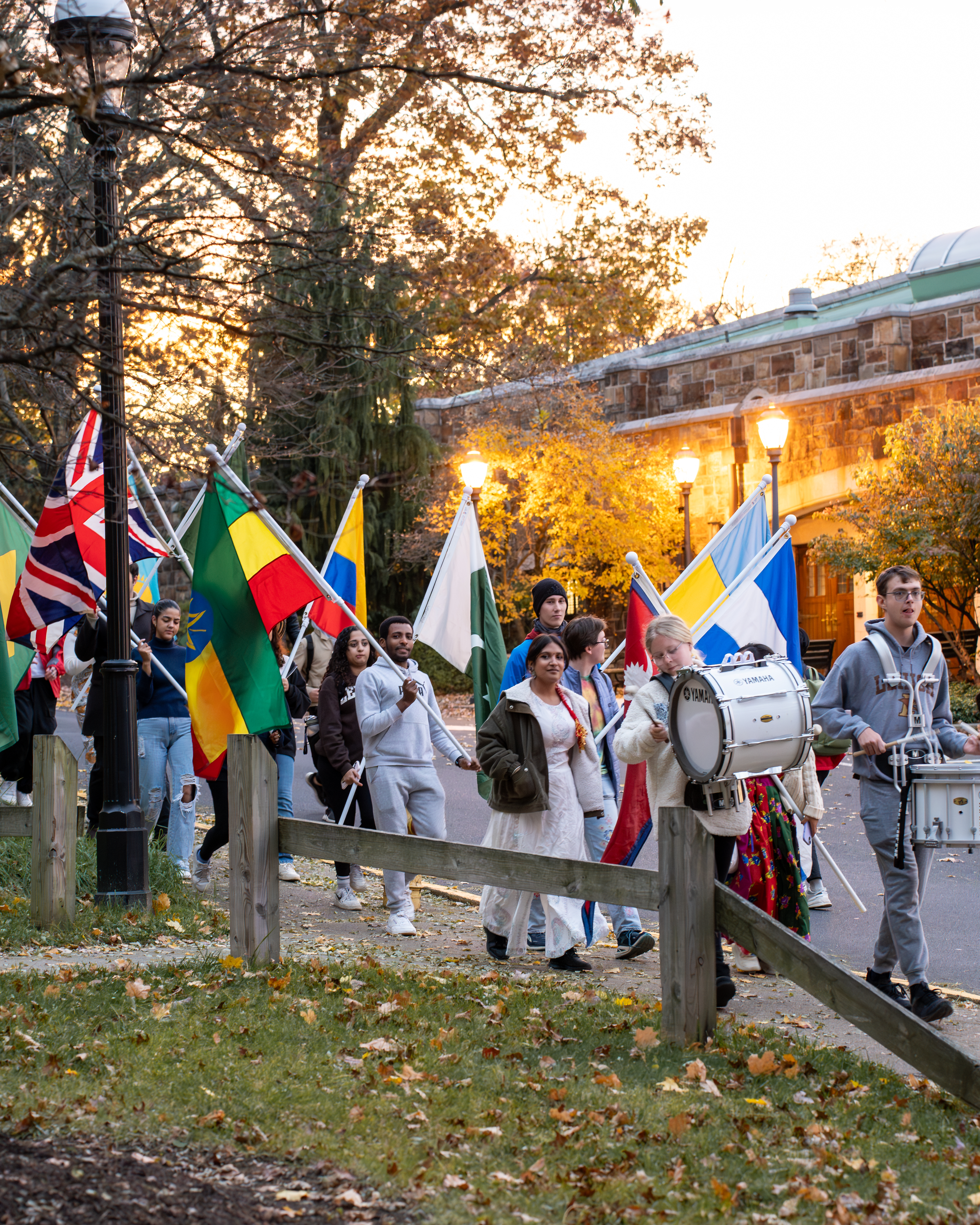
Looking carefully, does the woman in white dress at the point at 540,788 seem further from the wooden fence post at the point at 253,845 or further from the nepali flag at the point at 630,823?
the wooden fence post at the point at 253,845

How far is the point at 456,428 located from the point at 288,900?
24.2m

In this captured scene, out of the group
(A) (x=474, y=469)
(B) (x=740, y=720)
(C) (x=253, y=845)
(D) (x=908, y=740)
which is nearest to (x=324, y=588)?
(C) (x=253, y=845)

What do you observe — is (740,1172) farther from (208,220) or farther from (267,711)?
(208,220)

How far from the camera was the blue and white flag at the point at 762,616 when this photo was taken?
8.97 m

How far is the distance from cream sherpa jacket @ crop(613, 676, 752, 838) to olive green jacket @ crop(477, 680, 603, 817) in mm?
486

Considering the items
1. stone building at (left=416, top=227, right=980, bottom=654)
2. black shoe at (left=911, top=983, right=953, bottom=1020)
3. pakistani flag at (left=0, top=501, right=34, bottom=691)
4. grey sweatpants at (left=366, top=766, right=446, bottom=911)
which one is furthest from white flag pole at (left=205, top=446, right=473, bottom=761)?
stone building at (left=416, top=227, right=980, bottom=654)

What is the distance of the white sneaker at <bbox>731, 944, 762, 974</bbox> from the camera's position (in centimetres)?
735

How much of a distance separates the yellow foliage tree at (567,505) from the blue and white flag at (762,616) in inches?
657

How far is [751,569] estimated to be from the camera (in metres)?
9.09

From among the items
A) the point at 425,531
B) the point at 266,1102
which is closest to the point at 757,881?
the point at 266,1102

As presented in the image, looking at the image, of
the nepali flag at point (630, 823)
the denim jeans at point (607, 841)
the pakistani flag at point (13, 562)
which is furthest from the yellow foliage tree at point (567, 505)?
the nepali flag at point (630, 823)

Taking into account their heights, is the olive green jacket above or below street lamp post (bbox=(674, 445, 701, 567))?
below

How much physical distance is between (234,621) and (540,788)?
2.20 meters

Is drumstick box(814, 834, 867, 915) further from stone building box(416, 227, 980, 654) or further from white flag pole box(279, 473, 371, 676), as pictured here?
stone building box(416, 227, 980, 654)
